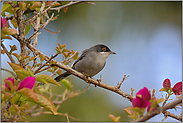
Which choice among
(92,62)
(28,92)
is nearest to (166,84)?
(28,92)

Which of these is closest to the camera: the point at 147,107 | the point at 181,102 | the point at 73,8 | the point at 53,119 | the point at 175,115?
the point at 181,102

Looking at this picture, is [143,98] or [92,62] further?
[92,62]

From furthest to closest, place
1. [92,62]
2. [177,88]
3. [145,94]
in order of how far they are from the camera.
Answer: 1. [92,62]
2. [177,88]
3. [145,94]

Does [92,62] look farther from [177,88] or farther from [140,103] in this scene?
[140,103]

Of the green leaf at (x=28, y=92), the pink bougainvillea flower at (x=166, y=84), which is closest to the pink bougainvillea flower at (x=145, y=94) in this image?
the pink bougainvillea flower at (x=166, y=84)

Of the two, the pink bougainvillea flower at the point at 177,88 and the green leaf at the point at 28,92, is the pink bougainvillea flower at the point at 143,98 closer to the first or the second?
the pink bougainvillea flower at the point at 177,88

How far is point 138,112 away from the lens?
1.42 m

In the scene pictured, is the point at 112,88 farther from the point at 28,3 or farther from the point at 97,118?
the point at 97,118

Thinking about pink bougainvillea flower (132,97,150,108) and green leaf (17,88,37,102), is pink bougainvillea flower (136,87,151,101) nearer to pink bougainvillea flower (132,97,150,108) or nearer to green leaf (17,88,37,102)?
pink bougainvillea flower (132,97,150,108)

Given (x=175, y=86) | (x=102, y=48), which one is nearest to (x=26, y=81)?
(x=175, y=86)

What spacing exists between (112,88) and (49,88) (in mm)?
1728

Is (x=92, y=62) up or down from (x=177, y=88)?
down

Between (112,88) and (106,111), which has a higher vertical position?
(112,88)

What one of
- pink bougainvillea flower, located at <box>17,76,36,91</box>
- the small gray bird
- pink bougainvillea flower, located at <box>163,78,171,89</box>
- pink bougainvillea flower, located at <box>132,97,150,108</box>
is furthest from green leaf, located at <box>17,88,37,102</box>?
the small gray bird
